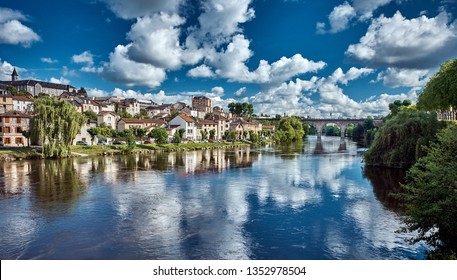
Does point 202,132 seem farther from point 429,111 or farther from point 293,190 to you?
point 293,190

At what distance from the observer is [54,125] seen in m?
26.3

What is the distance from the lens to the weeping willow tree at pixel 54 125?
2602 cm

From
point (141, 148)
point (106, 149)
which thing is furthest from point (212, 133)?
point (106, 149)

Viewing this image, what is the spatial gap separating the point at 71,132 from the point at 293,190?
1999cm

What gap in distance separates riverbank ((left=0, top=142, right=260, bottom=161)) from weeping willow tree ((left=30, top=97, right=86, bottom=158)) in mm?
1222

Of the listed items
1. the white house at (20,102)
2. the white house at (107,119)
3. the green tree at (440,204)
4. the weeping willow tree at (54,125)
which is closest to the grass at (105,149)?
the weeping willow tree at (54,125)

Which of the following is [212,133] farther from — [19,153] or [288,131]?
[19,153]

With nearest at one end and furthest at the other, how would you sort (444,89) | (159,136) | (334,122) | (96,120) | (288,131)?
(444,89) < (159,136) < (96,120) < (288,131) < (334,122)

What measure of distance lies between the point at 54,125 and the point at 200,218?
2095 centimetres

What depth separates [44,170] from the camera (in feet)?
65.2

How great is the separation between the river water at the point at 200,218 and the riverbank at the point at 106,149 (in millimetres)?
9305

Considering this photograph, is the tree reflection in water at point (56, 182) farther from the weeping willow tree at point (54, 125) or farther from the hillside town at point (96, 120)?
the hillside town at point (96, 120)
